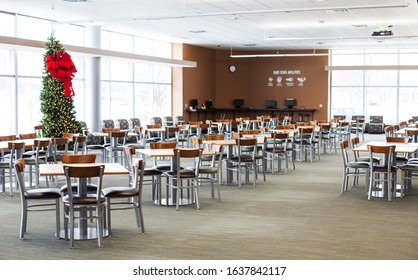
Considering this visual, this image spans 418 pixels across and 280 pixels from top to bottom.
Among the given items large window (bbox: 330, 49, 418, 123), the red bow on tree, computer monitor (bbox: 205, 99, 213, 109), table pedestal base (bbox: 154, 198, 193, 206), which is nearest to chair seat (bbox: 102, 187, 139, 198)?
table pedestal base (bbox: 154, 198, 193, 206)

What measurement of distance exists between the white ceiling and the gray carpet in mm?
4173

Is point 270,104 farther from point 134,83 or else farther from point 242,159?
point 242,159

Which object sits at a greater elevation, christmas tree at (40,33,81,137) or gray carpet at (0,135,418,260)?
christmas tree at (40,33,81,137)

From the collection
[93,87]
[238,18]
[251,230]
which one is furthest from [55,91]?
[251,230]

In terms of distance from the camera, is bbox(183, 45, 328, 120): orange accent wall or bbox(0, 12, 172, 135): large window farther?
bbox(183, 45, 328, 120): orange accent wall

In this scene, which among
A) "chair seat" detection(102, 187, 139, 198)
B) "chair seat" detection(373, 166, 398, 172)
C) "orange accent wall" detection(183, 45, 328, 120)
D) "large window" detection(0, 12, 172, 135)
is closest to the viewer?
"chair seat" detection(102, 187, 139, 198)

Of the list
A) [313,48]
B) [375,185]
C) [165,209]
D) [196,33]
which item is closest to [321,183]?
[375,185]

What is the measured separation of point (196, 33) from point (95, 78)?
3762mm

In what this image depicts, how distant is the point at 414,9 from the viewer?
1370cm

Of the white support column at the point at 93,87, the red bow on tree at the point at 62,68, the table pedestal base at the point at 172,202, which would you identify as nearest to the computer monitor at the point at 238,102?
the white support column at the point at 93,87

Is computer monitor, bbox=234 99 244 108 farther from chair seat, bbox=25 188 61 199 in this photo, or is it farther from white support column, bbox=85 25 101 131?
chair seat, bbox=25 188 61 199

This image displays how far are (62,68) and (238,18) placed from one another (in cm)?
470

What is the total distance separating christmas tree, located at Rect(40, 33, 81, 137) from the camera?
1341 cm

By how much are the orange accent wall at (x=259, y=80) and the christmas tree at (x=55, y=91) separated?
10.8 metres
